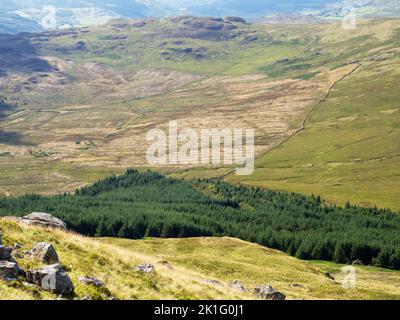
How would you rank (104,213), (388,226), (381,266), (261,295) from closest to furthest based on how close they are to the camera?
(261,295) < (381,266) < (104,213) < (388,226)

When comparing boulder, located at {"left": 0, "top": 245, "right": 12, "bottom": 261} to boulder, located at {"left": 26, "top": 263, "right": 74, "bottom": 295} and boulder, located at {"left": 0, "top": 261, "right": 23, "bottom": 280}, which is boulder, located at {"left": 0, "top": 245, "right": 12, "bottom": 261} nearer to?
boulder, located at {"left": 0, "top": 261, "right": 23, "bottom": 280}

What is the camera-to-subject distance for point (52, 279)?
87.8ft

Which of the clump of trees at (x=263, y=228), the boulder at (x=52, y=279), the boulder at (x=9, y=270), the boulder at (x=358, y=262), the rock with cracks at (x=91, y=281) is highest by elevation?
the boulder at (x=9, y=270)

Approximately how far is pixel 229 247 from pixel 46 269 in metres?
96.5

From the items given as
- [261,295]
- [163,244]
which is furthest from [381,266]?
[261,295]

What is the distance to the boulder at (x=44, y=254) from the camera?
102ft

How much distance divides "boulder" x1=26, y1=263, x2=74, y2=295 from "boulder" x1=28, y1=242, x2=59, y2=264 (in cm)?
366

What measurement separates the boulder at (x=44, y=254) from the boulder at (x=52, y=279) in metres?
3.66

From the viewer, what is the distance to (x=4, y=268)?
2652 cm

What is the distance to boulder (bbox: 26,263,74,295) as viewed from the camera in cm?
2672

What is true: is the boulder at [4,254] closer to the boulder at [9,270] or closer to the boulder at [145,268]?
the boulder at [9,270]

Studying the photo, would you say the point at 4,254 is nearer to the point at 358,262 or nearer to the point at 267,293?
the point at 267,293

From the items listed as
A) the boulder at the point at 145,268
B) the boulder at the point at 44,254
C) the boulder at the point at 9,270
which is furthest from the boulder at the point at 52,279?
the boulder at the point at 145,268
